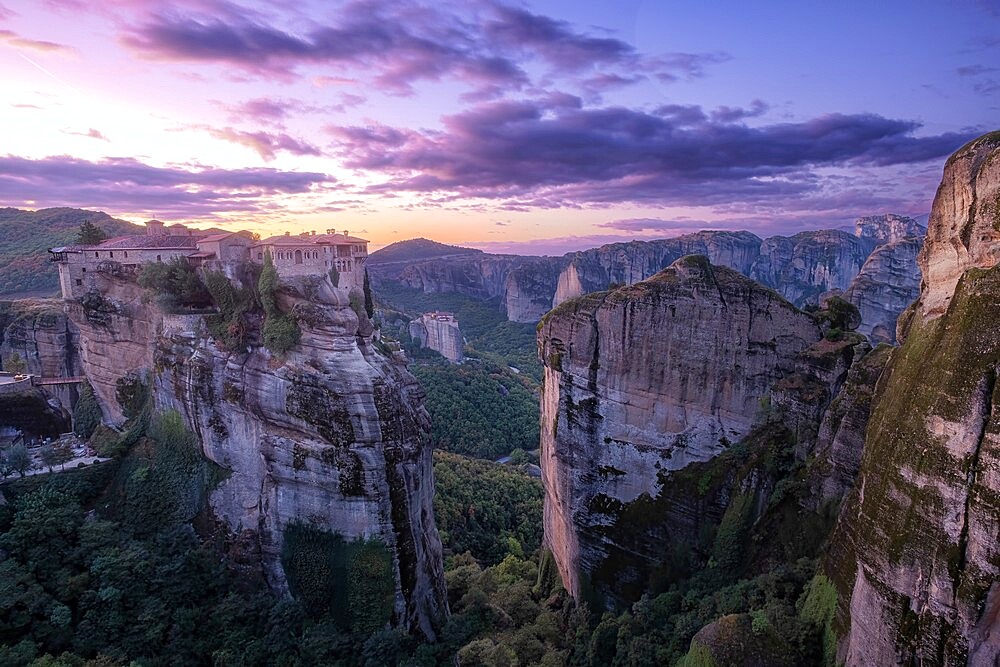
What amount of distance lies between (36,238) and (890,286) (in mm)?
88663

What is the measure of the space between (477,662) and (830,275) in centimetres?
10790

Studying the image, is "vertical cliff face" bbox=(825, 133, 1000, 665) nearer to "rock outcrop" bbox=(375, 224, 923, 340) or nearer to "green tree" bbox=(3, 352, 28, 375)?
"green tree" bbox=(3, 352, 28, 375)

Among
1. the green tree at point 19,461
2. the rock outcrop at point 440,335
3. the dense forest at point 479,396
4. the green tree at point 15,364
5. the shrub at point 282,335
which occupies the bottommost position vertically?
the dense forest at point 479,396

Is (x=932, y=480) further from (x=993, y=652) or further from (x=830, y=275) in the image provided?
(x=830, y=275)

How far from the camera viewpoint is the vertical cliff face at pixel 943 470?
942 centimetres

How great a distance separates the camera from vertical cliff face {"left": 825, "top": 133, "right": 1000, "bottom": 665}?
9422 mm

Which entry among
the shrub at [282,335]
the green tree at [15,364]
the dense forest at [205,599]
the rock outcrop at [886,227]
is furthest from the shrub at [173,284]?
the rock outcrop at [886,227]

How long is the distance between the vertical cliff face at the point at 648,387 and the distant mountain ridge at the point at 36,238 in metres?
50.0

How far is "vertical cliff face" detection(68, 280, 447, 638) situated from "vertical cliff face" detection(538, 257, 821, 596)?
6.44 m

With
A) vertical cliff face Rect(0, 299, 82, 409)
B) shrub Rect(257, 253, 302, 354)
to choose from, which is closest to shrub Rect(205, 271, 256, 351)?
shrub Rect(257, 253, 302, 354)

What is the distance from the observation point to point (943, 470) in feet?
32.2

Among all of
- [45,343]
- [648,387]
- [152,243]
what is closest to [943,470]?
[648,387]

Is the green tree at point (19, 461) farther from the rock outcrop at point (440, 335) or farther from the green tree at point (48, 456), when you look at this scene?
the rock outcrop at point (440, 335)

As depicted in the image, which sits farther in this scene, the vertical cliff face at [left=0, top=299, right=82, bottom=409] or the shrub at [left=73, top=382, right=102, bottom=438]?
the vertical cliff face at [left=0, top=299, right=82, bottom=409]
